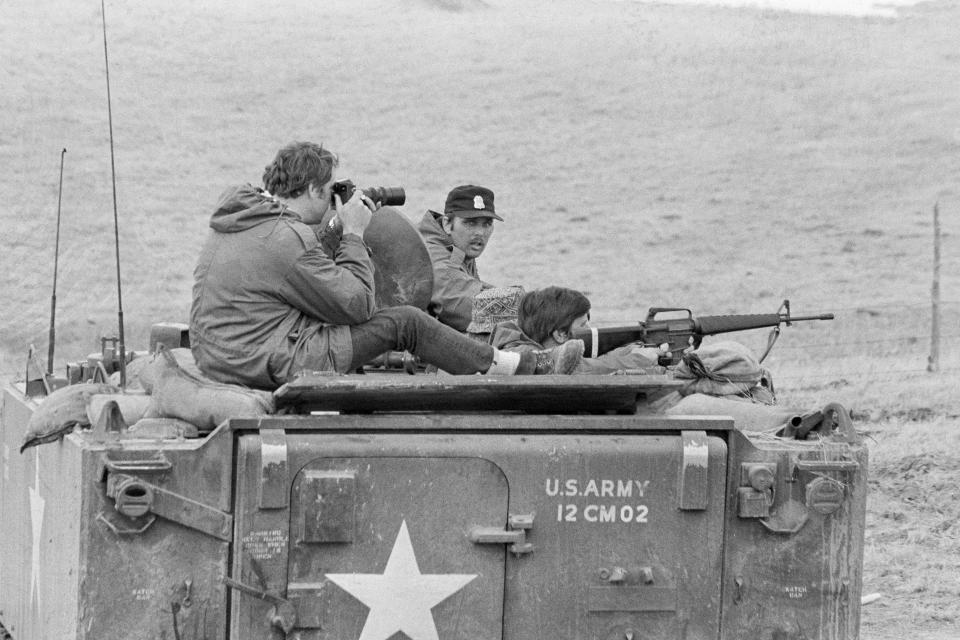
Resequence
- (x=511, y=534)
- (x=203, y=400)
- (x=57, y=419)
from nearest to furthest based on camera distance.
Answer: (x=511, y=534) → (x=203, y=400) → (x=57, y=419)

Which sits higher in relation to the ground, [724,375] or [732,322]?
[732,322]

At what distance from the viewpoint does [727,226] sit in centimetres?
3362

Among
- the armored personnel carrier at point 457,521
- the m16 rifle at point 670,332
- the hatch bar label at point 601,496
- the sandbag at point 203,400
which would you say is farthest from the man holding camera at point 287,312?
the m16 rifle at point 670,332

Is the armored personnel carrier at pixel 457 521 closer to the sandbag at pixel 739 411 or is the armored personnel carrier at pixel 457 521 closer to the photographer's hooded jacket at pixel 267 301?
the sandbag at pixel 739 411

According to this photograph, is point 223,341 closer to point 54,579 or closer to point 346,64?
point 54,579

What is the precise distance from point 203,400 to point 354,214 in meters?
1.08

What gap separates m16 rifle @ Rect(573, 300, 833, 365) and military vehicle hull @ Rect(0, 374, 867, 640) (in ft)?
7.31

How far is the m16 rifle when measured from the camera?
7430 mm

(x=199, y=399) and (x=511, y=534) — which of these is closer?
(x=511, y=534)

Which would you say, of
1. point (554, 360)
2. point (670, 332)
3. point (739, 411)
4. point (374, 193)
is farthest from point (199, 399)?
point (670, 332)

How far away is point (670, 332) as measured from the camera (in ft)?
26.0

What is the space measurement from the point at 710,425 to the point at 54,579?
6.89 ft

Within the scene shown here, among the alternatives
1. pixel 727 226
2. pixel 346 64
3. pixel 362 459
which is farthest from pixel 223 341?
pixel 346 64

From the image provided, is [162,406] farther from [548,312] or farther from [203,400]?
[548,312]
